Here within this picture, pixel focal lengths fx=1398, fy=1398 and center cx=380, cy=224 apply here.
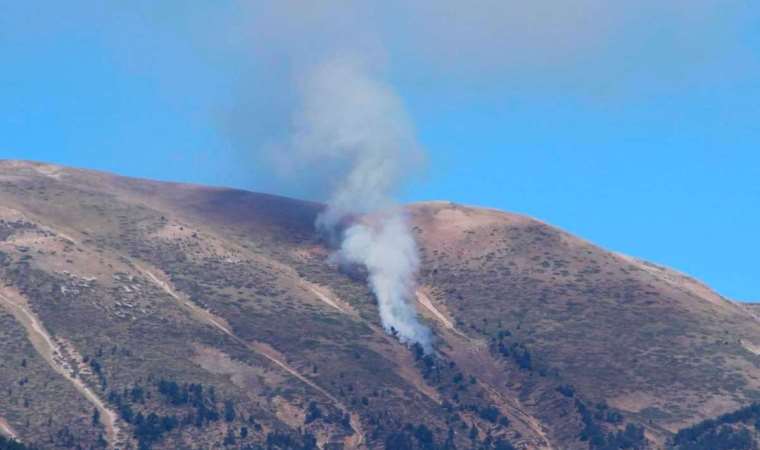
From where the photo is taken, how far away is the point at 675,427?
645 ft

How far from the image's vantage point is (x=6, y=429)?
164m

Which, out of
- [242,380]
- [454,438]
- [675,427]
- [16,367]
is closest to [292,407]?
[242,380]

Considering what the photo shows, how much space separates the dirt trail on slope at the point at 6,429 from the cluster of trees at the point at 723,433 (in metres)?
86.8

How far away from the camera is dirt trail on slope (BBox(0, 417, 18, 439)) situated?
162375 millimetres

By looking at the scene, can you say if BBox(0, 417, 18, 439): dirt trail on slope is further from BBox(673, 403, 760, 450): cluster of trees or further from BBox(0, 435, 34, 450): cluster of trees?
BBox(673, 403, 760, 450): cluster of trees

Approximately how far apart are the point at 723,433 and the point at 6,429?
306 feet

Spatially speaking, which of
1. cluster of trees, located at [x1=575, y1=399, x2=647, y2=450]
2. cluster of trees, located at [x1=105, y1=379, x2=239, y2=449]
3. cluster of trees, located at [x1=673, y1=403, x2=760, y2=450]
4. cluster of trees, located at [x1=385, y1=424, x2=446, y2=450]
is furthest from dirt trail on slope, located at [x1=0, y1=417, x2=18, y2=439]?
cluster of trees, located at [x1=673, y1=403, x2=760, y2=450]

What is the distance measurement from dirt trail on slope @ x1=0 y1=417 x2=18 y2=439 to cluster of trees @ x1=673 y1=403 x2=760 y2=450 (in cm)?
8684

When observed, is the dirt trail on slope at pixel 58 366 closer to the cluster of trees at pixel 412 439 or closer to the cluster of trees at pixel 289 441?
the cluster of trees at pixel 289 441

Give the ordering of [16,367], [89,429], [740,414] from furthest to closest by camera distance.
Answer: [740,414], [16,367], [89,429]

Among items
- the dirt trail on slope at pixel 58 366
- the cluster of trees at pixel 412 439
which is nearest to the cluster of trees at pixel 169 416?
the dirt trail on slope at pixel 58 366

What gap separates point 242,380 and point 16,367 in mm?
30534

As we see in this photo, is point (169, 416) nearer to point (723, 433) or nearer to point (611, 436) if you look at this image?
point (611, 436)

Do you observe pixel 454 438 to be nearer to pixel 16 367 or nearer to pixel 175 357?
pixel 175 357
